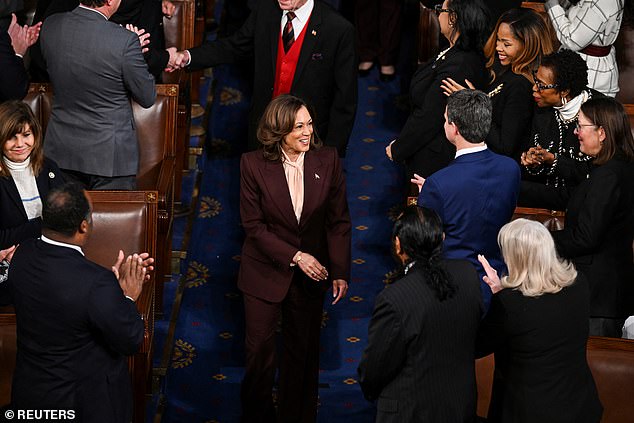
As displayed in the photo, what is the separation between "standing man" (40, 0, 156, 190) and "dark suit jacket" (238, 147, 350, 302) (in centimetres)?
65

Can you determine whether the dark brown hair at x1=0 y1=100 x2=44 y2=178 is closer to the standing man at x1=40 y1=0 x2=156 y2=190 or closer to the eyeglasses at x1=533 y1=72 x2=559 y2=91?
the standing man at x1=40 y1=0 x2=156 y2=190

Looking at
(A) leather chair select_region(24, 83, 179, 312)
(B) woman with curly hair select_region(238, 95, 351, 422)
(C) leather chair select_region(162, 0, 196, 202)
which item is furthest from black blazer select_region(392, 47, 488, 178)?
(C) leather chair select_region(162, 0, 196, 202)

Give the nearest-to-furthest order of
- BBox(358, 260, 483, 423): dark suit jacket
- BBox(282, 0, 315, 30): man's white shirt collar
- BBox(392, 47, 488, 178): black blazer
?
BBox(358, 260, 483, 423): dark suit jacket < BBox(392, 47, 488, 178): black blazer < BBox(282, 0, 315, 30): man's white shirt collar

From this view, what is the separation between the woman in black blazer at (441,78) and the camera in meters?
4.52

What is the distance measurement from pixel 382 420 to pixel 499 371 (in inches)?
16.3

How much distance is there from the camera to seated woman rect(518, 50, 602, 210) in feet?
14.4

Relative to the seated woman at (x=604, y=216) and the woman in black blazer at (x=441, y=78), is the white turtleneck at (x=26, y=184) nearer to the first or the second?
the woman in black blazer at (x=441, y=78)

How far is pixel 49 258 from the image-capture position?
10.5ft

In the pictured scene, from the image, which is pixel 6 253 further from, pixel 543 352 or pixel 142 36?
pixel 543 352

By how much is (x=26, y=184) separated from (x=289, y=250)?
102 centimetres

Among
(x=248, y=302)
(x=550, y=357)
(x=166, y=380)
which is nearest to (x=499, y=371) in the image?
(x=550, y=357)

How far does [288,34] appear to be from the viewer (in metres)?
5.01

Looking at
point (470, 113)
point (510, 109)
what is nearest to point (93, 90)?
point (470, 113)

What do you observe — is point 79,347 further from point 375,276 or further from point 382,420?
point 375,276
